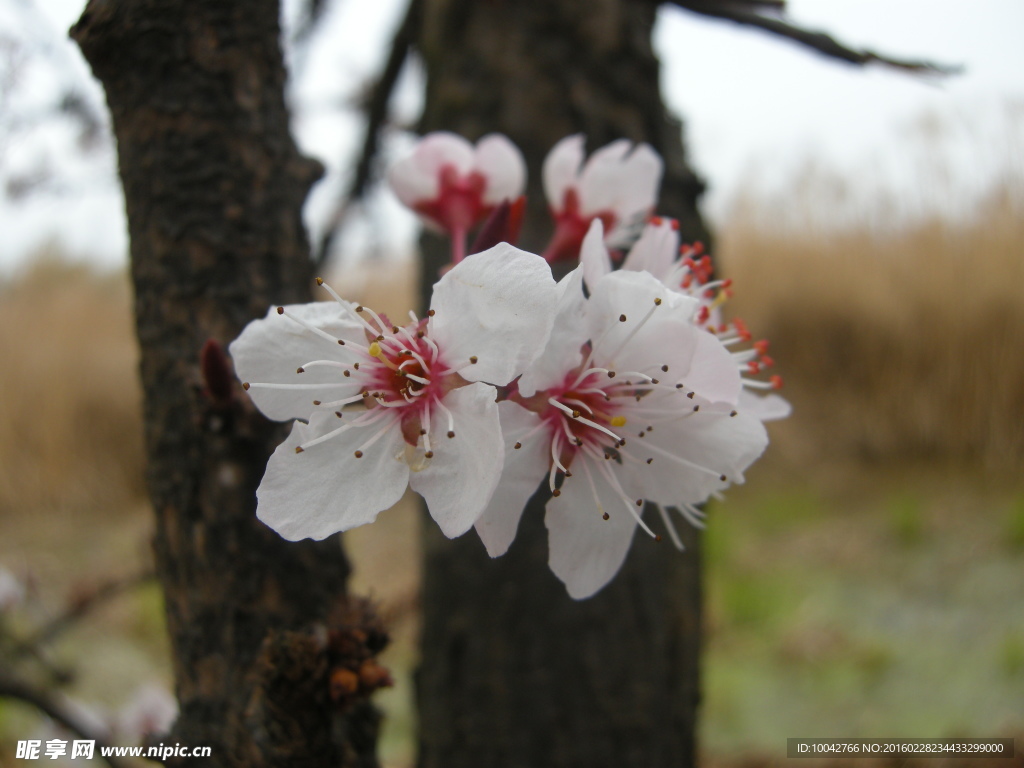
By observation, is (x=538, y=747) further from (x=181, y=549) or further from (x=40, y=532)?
(x=40, y=532)

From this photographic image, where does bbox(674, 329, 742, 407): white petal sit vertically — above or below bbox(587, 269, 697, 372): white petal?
below

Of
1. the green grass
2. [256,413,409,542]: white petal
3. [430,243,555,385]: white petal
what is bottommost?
the green grass

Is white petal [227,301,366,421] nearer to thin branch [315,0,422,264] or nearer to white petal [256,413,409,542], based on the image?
white petal [256,413,409,542]

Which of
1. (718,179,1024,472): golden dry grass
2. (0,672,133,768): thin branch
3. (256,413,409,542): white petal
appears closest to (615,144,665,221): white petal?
(256,413,409,542): white petal

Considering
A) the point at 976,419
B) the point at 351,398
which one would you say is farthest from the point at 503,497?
the point at 976,419

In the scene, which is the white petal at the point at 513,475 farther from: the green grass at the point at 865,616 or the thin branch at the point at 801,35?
the green grass at the point at 865,616

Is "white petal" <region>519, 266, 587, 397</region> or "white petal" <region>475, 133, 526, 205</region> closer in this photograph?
"white petal" <region>519, 266, 587, 397</region>

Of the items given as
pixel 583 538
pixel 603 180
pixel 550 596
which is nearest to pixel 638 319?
pixel 583 538
